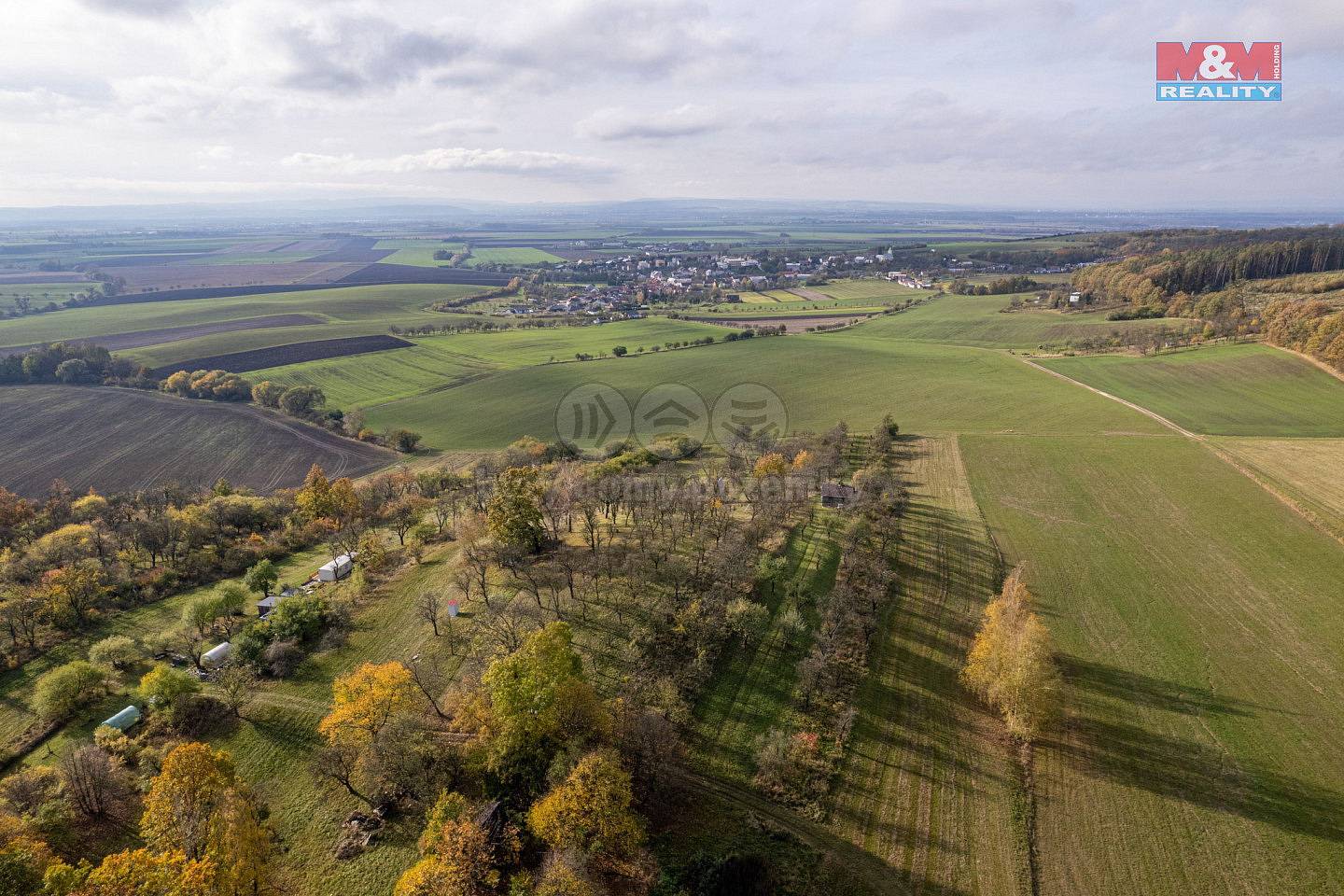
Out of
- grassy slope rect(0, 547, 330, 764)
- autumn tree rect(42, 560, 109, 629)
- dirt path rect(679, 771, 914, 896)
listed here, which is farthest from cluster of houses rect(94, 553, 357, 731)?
dirt path rect(679, 771, 914, 896)

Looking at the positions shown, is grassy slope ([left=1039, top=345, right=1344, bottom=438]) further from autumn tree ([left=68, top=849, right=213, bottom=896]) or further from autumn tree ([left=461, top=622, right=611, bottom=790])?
autumn tree ([left=68, top=849, right=213, bottom=896])

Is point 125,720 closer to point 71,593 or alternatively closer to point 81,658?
point 81,658

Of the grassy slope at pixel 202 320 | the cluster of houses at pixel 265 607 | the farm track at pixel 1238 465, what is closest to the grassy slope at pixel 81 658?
the cluster of houses at pixel 265 607

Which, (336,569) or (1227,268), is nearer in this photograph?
(336,569)

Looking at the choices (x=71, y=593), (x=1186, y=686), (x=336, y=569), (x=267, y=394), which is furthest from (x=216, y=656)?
(x=267, y=394)

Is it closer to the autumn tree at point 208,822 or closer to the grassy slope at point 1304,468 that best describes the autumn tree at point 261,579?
the autumn tree at point 208,822
